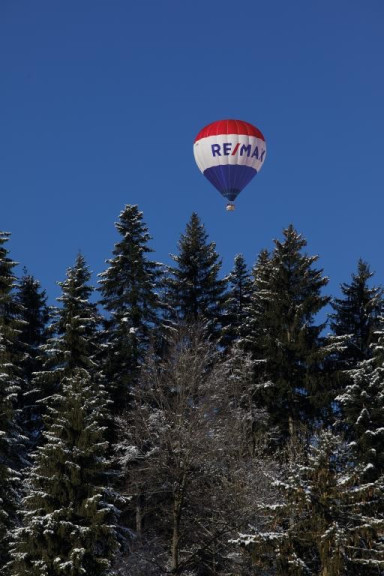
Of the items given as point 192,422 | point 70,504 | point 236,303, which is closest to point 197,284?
point 236,303

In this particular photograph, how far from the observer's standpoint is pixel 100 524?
26.4 metres

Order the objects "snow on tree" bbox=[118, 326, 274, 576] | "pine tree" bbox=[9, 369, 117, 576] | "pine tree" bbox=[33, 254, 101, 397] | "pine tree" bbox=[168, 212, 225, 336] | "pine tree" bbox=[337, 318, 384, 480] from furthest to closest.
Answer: "pine tree" bbox=[168, 212, 225, 336] < "pine tree" bbox=[33, 254, 101, 397] < "snow on tree" bbox=[118, 326, 274, 576] < "pine tree" bbox=[337, 318, 384, 480] < "pine tree" bbox=[9, 369, 117, 576]

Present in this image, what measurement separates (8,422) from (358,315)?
64.5 feet

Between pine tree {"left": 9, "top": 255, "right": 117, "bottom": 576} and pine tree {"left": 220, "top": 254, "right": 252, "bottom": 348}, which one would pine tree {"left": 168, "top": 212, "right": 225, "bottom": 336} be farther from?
pine tree {"left": 9, "top": 255, "right": 117, "bottom": 576}

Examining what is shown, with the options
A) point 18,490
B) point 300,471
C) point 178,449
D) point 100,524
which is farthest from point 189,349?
point 300,471

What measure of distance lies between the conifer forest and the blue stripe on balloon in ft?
13.3

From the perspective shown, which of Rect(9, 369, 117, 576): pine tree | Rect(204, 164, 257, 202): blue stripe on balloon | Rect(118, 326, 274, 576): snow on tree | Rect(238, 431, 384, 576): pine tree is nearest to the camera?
Rect(238, 431, 384, 576): pine tree

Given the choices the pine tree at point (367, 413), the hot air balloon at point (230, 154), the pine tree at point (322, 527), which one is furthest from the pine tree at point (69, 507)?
the hot air balloon at point (230, 154)

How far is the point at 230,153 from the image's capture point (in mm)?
52594

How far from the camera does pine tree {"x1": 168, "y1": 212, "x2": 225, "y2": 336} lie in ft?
153

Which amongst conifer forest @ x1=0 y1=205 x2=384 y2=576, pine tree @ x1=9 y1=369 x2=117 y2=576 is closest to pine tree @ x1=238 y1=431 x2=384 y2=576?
conifer forest @ x1=0 y1=205 x2=384 y2=576

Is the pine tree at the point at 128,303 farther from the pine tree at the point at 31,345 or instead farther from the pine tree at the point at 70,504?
the pine tree at the point at 70,504

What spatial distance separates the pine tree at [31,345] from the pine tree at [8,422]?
0.68 m

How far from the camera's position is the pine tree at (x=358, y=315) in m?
44.6
